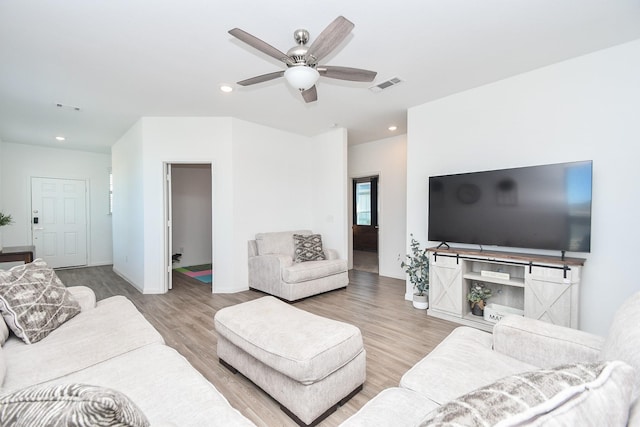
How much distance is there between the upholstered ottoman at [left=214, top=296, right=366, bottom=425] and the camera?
Result: 5.33 ft

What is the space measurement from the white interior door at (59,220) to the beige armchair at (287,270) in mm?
4748

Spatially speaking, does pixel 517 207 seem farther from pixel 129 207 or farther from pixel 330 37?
pixel 129 207

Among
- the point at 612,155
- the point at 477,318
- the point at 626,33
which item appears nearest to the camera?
the point at 626,33

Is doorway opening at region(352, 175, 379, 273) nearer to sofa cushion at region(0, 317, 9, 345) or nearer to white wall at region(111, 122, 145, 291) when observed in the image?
white wall at region(111, 122, 145, 291)

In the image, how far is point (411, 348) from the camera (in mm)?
2586

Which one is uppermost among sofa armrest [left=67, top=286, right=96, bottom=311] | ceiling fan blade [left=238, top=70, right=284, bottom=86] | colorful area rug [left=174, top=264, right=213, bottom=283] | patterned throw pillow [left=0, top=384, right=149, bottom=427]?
ceiling fan blade [left=238, top=70, right=284, bottom=86]

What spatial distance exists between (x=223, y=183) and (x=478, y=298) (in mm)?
3790

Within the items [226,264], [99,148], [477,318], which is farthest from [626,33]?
[99,148]

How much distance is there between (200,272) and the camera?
19.4 feet

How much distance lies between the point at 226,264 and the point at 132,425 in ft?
12.9

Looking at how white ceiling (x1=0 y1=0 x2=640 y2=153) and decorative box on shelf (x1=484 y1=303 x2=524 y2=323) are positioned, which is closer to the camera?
white ceiling (x1=0 y1=0 x2=640 y2=153)

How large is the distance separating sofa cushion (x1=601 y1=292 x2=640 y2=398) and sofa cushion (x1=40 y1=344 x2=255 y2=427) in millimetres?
1238

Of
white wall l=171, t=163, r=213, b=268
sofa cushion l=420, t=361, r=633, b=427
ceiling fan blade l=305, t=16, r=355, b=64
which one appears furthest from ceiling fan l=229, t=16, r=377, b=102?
white wall l=171, t=163, r=213, b=268

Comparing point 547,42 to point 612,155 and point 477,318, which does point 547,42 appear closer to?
point 612,155
